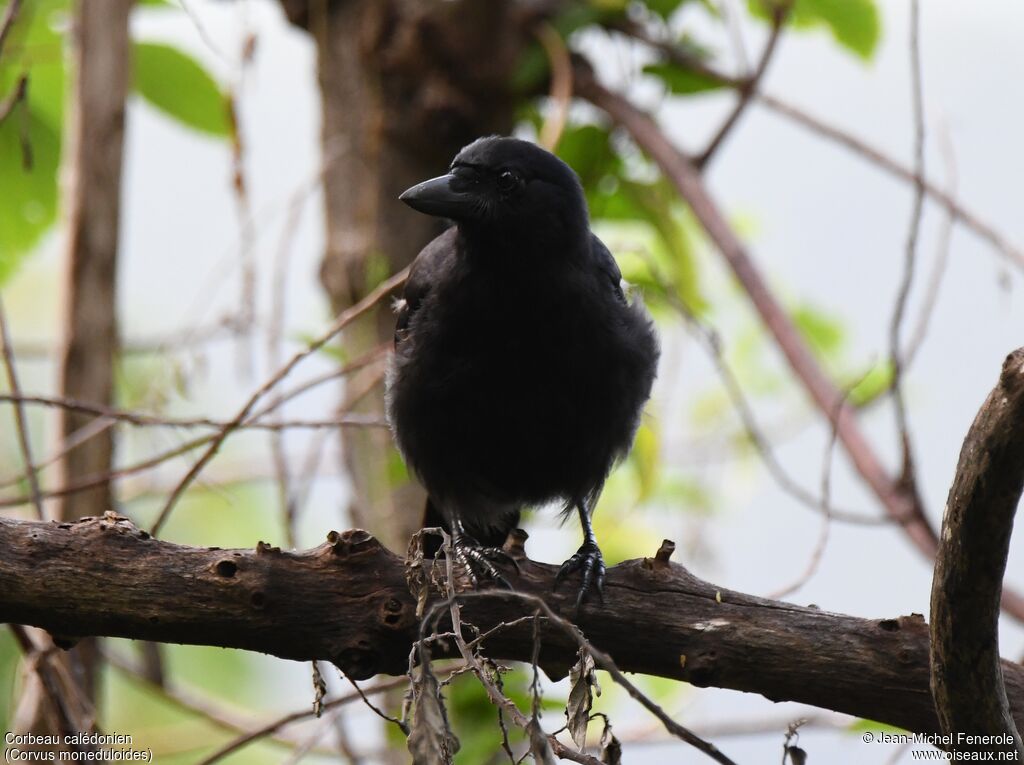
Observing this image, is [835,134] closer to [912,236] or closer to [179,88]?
[912,236]

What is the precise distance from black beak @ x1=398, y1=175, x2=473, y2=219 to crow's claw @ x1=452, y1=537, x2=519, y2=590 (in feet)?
3.02

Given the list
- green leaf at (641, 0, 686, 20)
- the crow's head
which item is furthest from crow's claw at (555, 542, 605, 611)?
green leaf at (641, 0, 686, 20)

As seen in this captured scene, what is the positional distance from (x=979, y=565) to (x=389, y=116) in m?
3.31

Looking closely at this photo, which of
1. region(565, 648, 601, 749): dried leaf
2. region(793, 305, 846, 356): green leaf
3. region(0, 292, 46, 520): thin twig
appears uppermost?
region(793, 305, 846, 356): green leaf

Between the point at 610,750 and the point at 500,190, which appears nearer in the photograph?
the point at 610,750

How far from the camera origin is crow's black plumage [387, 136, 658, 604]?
3238 millimetres

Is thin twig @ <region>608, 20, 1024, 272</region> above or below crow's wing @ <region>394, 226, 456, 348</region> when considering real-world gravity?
above

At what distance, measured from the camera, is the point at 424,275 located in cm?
348

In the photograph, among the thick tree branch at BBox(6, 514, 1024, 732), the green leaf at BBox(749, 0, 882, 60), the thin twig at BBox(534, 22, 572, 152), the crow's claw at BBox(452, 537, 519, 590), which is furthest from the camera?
the green leaf at BBox(749, 0, 882, 60)

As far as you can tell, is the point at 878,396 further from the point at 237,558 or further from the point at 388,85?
the point at 237,558

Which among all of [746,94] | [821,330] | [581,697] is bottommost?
Answer: [581,697]

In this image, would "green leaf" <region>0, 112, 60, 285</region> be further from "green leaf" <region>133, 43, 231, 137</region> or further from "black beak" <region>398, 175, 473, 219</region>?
"black beak" <region>398, 175, 473, 219</region>

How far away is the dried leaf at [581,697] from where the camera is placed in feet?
5.82

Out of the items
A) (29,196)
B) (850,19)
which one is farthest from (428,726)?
(850,19)
